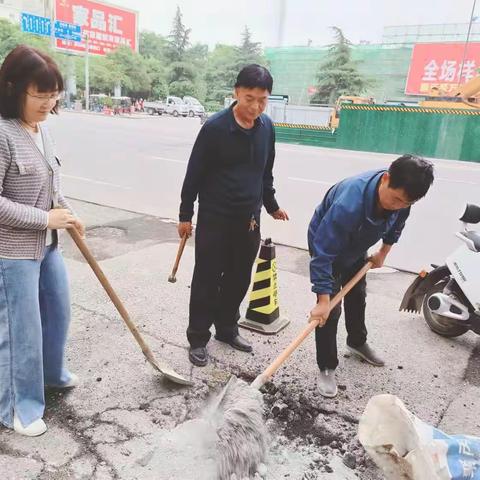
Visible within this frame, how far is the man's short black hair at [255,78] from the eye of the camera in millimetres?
2504

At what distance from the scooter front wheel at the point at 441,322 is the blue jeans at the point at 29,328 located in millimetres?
2564

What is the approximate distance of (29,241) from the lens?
2094 mm

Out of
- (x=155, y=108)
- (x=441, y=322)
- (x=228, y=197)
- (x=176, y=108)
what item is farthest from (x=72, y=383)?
(x=155, y=108)

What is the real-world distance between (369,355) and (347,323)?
26cm

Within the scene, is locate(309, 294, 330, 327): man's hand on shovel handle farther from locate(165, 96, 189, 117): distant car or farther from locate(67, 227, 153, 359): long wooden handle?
locate(165, 96, 189, 117): distant car

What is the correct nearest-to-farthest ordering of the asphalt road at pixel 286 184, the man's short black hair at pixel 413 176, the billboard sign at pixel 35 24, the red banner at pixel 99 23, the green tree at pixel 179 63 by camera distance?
the man's short black hair at pixel 413 176 → the asphalt road at pixel 286 184 → the billboard sign at pixel 35 24 → the red banner at pixel 99 23 → the green tree at pixel 179 63

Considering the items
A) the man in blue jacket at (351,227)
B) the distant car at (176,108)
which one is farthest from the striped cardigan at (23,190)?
the distant car at (176,108)

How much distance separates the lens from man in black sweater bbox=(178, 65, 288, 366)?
2641 mm

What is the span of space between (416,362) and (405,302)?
55cm

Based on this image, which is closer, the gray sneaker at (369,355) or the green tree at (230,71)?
the gray sneaker at (369,355)

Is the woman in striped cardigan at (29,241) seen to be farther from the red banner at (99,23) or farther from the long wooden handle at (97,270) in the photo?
the red banner at (99,23)

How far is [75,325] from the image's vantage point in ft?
11.1

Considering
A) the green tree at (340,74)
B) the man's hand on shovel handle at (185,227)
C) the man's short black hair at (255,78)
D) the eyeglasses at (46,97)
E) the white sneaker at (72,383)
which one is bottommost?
the white sneaker at (72,383)

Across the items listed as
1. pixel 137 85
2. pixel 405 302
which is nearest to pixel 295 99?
pixel 137 85
